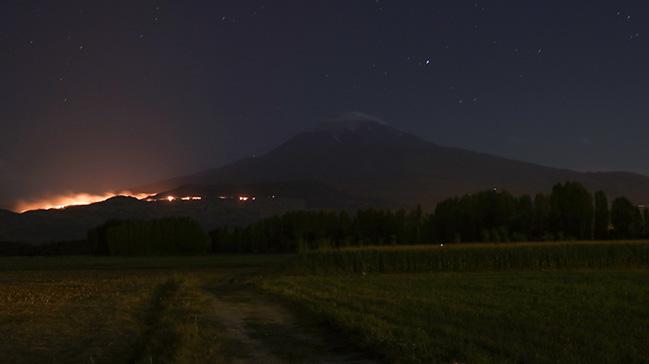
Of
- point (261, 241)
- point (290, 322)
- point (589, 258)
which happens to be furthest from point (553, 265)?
point (261, 241)

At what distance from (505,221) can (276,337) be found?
65.4m

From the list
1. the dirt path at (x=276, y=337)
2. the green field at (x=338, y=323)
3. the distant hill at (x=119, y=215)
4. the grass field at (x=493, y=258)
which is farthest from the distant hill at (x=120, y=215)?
the dirt path at (x=276, y=337)

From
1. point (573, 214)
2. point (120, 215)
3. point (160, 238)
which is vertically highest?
point (120, 215)

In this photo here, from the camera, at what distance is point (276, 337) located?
17.0m

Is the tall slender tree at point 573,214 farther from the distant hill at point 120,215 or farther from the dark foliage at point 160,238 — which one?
the distant hill at point 120,215

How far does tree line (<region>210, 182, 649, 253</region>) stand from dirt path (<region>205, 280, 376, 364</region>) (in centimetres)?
3226

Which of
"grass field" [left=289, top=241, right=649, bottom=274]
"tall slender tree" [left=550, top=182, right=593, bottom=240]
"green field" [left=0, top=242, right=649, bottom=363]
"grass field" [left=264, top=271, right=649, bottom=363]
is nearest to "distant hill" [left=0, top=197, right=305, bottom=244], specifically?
"tall slender tree" [left=550, top=182, right=593, bottom=240]

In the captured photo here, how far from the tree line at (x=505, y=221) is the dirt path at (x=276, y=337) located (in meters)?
32.3

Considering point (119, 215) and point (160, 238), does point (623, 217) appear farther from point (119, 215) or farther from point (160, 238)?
point (119, 215)

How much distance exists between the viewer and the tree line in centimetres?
7356

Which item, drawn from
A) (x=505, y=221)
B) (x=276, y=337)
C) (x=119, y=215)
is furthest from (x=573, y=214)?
(x=119, y=215)

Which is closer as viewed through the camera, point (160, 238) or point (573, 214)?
point (573, 214)

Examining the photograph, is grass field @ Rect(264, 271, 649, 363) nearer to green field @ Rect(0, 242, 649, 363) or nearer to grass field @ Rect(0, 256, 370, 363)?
green field @ Rect(0, 242, 649, 363)

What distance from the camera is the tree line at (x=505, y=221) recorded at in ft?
241
